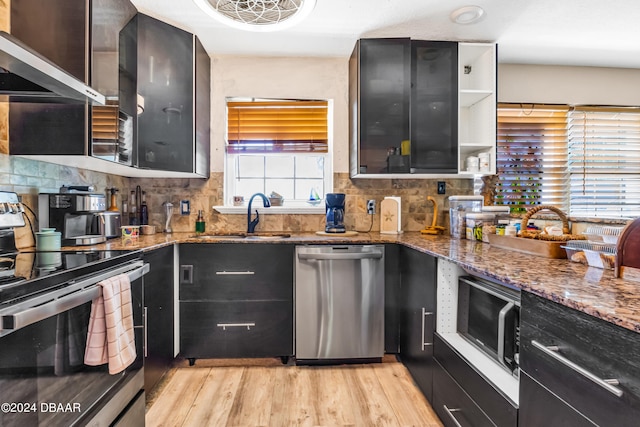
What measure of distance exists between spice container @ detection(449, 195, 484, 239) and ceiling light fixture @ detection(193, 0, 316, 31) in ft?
5.47

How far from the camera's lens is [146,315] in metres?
1.78

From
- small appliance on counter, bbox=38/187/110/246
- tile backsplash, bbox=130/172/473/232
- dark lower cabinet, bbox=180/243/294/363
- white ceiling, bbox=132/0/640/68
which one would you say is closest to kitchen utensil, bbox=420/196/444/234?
tile backsplash, bbox=130/172/473/232

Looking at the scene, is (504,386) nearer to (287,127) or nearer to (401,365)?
(401,365)

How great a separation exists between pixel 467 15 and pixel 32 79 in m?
2.39

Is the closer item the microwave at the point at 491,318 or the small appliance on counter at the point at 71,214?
the microwave at the point at 491,318

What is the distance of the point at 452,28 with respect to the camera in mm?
2383

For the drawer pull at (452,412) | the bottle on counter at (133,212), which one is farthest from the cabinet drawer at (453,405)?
the bottle on counter at (133,212)

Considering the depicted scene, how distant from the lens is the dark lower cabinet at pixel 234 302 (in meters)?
2.22

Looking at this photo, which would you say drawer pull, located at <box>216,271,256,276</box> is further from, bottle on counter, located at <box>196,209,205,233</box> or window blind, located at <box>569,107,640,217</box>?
window blind, located at <box>569,107,640,217</box>

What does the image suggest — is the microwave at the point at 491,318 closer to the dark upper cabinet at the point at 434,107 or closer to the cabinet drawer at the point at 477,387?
the cabinet drawer at the point at 477,387

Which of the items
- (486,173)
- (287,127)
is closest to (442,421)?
(486,173)

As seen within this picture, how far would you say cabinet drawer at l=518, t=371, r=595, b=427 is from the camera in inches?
31.1

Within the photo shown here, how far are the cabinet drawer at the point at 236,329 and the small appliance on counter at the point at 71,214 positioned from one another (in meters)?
0.75

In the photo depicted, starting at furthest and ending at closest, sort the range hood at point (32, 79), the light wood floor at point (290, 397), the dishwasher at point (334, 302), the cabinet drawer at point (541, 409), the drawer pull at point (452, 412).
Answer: the dishwasher at point (334, 302) → the light wood floor at point (290, 397) → the drawer pull at point (452, 412) → the range hood at point (32, 79) → the cabinet drawer at point (541, 409)
